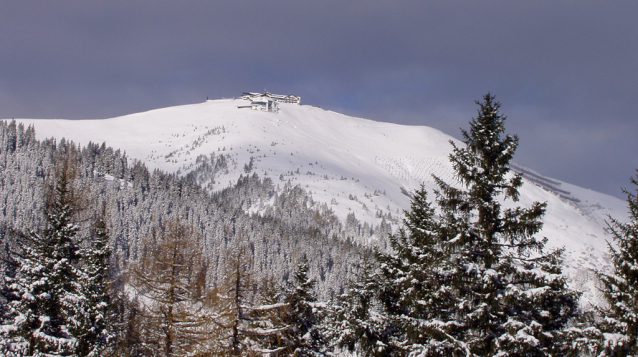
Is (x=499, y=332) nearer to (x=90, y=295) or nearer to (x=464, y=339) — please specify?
(x=464, y=339)

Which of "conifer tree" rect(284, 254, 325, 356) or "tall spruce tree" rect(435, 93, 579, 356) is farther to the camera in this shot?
"conifer tree" rect(284, 254, 325, 356)

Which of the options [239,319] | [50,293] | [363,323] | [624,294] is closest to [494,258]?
[624,294]

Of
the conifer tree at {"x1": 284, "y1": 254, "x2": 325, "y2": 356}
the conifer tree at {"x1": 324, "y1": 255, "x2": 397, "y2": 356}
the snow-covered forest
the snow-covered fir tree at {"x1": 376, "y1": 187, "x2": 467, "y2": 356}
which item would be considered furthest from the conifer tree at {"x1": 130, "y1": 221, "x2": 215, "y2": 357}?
the conifer tree at {"x1": 324, "y1": 255, "x2": 397, "y2": 356}

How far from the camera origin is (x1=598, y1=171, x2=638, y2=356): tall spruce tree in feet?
50.5

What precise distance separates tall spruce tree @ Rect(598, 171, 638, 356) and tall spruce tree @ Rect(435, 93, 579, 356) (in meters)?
1.38

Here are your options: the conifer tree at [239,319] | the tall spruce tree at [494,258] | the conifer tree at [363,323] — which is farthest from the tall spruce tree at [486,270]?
the conifer tree at [239,319]

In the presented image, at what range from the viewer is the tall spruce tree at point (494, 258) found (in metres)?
14.5

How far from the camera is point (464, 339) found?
1540 centimetres

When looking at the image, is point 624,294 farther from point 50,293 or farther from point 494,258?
point 50,293

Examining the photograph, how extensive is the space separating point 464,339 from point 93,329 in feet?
63.8

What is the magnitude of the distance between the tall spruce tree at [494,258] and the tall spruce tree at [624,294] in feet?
4.53

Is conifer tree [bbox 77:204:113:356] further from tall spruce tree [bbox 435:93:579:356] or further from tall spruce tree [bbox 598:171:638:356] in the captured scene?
tall spruce tree [bbox 598:171:638:356]

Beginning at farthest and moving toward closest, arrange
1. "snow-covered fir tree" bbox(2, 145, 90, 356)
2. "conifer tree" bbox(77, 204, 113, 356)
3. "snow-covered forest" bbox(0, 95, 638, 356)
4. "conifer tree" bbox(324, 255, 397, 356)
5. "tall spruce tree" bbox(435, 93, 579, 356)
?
"conifer tree" bbox(77, 204, 113, 356), "conifer tree" bbox(324, 255, 397, 356), "snow-covered fir tree" bbox(2, 145, 90, 356), "snow-covered forest" bbox(0, 95, 638, 356), "tall spruce tree" bbox(435, 93, 579, 356)

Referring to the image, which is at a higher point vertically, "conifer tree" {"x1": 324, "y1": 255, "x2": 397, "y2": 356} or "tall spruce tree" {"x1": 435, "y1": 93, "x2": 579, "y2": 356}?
"tall spruce tree" {"x1": 435, "y1": 93, "x2": 579, "y2": 356}
